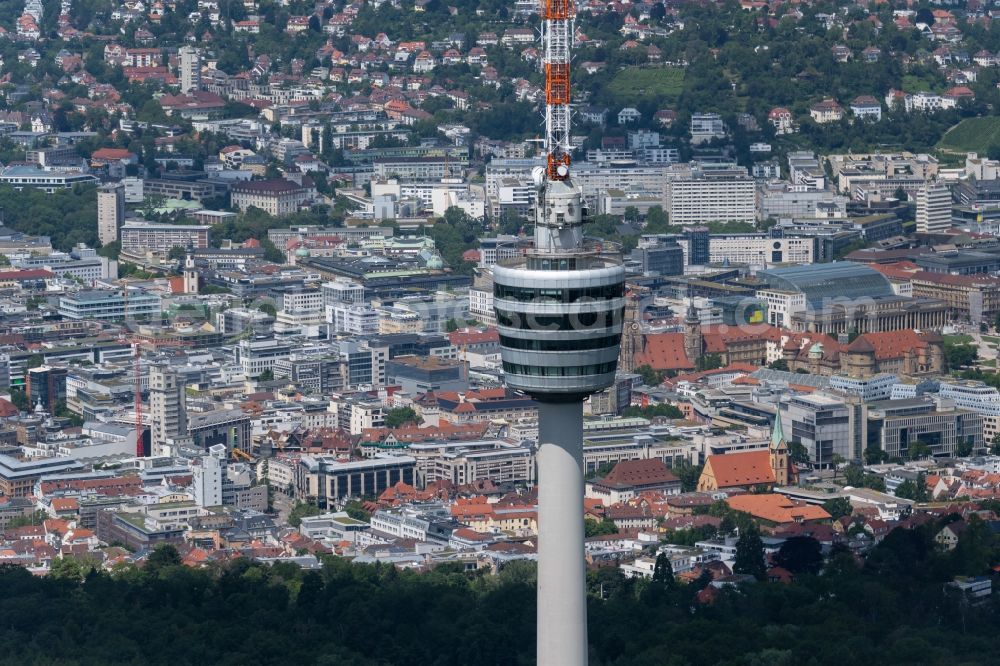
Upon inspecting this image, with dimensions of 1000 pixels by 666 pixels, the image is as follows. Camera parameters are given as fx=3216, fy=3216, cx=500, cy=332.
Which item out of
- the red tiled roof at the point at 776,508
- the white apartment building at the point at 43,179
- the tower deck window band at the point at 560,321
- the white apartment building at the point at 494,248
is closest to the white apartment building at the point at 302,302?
the white apartment building at the point at 494,248

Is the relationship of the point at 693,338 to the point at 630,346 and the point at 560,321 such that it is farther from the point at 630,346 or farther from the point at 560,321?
the point at 560,321

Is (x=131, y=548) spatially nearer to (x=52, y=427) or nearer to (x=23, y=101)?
(x=52, y=427)

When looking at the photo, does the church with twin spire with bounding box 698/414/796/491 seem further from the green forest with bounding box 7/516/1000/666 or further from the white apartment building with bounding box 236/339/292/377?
the white apartment building with bounding box 236/339/292/377

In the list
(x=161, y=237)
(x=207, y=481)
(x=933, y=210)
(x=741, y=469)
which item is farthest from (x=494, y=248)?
(x=207, y=481)

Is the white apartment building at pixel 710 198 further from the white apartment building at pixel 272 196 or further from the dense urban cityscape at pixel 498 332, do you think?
the white apartment building at pixel 272 196

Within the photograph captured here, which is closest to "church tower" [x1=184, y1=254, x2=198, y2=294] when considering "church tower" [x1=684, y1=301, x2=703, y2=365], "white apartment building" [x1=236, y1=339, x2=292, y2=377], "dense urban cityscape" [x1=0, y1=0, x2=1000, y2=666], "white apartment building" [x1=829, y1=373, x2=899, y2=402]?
"dense urban cityscape" [x1=0, y1=0, x2=1000, y2=666]
